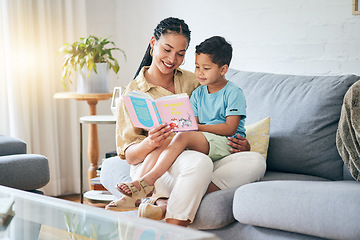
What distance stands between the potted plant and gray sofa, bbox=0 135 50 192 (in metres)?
0.76

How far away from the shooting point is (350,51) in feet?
9.01

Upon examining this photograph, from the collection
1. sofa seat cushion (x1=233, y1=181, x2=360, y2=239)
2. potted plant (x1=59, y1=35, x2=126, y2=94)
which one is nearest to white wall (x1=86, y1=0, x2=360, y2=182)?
potted plant (x1=59, y1=35, x2=126, y2=94)

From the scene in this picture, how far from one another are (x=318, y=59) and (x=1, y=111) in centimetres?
211

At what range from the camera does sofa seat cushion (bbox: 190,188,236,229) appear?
6.39 ft

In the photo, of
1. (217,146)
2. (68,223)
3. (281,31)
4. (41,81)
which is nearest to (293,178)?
(217,146)

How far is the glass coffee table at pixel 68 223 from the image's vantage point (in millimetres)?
975

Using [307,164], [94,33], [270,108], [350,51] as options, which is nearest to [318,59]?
[350,51]

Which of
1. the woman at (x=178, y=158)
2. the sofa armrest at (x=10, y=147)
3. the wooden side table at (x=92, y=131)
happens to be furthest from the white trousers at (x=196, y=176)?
the wooden side table at (x=92, y=131)

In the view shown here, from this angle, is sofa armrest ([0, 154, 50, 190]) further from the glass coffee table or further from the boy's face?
the glass coffee table

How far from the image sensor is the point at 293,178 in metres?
2.27

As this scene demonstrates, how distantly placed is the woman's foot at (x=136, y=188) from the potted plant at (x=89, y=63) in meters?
1.58

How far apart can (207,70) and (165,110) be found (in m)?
0.31

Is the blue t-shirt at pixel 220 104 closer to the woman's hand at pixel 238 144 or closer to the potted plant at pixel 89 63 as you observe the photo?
the woman's hand at pixel 238 144

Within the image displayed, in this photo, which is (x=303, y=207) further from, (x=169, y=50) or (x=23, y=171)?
(x=23, y=171)
